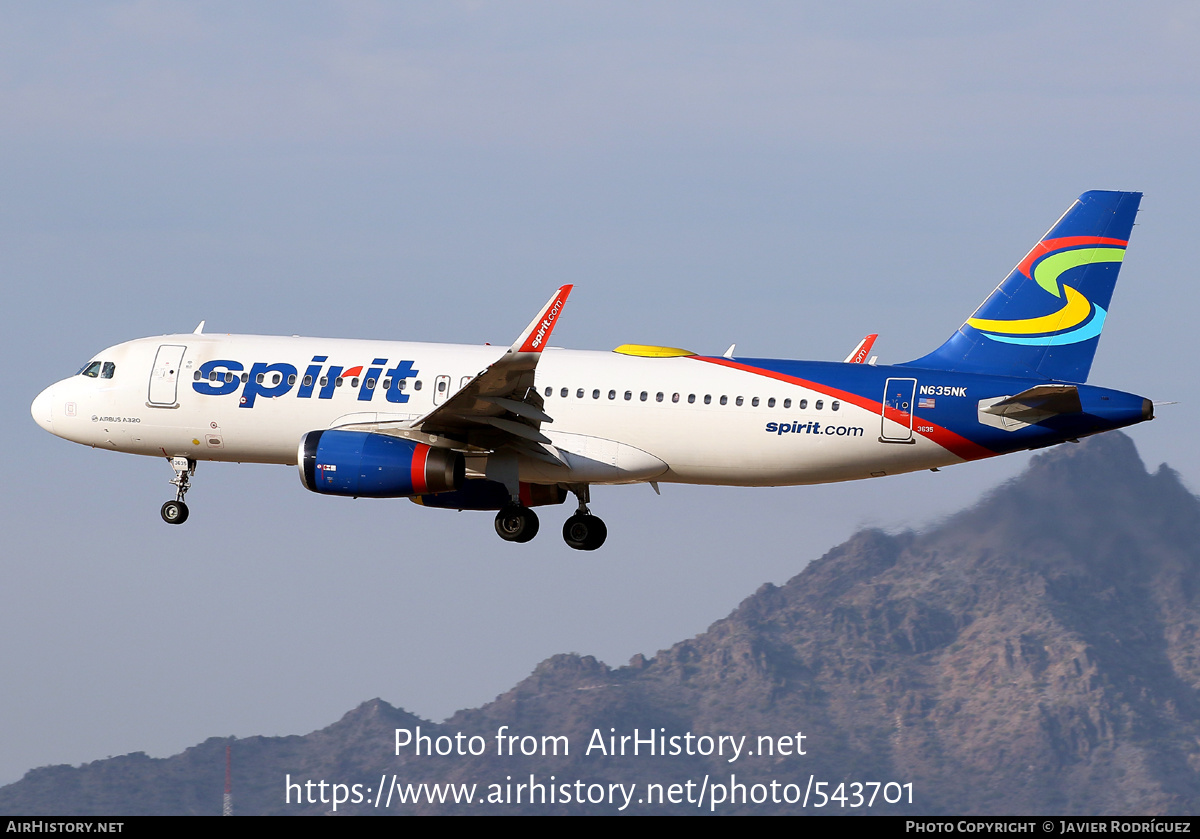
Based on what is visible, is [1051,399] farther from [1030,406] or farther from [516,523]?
[516,523]

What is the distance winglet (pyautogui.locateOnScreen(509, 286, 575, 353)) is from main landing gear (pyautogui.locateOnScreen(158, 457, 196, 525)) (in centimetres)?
1422

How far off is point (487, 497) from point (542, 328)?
9034 mm

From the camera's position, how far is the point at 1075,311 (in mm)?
47219

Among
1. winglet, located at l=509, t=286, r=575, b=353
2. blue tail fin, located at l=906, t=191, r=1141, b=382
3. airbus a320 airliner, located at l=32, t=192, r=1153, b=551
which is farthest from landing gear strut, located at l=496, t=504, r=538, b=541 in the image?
blue tail fin, located at l=906, t=191, r=1141, b=382

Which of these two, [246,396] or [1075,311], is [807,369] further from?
[246,396]

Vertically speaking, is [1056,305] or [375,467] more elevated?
[1056,305]

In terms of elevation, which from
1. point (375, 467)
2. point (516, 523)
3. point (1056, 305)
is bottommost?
point (516, 523)

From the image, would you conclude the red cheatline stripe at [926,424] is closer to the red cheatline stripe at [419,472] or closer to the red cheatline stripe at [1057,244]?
the red cheatline stripe at [1057,244]

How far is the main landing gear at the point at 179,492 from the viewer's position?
51.6 m

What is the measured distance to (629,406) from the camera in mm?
47250

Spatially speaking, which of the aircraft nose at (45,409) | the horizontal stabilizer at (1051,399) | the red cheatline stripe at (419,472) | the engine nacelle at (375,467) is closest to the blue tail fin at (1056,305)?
the horizontal stabilizer at (1051,399)

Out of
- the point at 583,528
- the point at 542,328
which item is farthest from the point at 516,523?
the point at 542,328

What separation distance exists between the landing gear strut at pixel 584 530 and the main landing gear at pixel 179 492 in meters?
11.9

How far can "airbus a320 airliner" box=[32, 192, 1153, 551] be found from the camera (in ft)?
149
